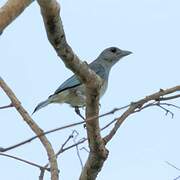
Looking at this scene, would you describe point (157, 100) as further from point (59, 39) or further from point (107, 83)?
point (107, 83)

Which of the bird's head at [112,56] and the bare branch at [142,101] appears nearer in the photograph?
the bare branch at [142,101]

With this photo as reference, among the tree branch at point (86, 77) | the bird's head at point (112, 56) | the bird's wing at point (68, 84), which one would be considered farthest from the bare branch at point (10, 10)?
the bird's head at point (112, 56)

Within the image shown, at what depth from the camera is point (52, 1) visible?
306 centimetres

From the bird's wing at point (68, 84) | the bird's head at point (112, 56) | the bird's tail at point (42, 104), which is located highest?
the bird's head at point (112, 56)

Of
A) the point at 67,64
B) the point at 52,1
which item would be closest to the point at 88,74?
the point at 67,64

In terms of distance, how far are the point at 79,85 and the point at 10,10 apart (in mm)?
6569

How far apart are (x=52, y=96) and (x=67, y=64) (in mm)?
5825

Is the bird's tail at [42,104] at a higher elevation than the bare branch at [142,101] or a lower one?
higher

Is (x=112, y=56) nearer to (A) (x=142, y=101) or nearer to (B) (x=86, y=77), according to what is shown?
(B) (x=86, y=77)

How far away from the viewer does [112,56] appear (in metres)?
10.9

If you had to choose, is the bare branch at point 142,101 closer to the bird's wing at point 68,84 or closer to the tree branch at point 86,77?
the tree branch at point 86,77

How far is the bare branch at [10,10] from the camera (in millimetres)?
2793

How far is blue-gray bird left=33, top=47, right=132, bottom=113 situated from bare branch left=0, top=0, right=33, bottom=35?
5.25m

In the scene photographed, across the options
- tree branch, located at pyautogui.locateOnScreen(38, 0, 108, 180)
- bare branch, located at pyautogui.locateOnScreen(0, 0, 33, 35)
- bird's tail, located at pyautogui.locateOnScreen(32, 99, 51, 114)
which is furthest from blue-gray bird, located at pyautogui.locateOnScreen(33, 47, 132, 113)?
bare branch, located at pyautogui.locateOnScreen(0, 0, 33, 35)
